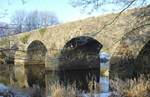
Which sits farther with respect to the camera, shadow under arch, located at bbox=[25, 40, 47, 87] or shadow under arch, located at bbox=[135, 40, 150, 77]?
shadow under arch, located at bbox=[135, 40, 150, 77]

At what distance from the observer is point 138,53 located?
676 cm

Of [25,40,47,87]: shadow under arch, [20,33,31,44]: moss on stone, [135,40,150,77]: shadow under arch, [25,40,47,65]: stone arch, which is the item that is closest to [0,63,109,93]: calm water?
[25,40,47,87]: shadow under arch

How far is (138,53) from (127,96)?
3117mm

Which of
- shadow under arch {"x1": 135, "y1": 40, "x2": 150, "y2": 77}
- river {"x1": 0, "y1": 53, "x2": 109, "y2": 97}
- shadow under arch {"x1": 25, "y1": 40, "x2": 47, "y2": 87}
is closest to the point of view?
shadow under arch {"x1": 25, "y1": 40, "x2": 47, "y2": 87}

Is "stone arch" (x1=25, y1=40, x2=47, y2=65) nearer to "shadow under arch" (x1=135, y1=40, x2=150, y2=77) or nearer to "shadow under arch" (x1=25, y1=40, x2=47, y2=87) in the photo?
"shadow under arch" (x1=25, y1=40, x2=47, y2=87)

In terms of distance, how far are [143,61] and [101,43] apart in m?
2.52

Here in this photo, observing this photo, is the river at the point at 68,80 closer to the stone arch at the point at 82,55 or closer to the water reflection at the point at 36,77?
the water reflection at the point at 36,77

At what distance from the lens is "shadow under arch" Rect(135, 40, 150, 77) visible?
629cm

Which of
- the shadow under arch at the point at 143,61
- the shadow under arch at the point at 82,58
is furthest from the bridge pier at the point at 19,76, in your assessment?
the shadow under arch at the point at 143,61

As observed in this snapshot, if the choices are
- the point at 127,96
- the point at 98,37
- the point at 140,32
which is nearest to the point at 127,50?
the point at 140,32

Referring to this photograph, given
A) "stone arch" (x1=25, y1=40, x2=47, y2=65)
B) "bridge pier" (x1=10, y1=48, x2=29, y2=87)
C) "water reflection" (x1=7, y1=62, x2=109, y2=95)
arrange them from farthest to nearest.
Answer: "water reflection" (x1=7, y1=62, x2=109, y2=95), "bridge pier" (x1=10, y1=48, x2=29, y2=87), "stone arch" (x1=25, y1=40, x2=47, y2=65)

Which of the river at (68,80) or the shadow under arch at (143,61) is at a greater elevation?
the shadow under arch at (143,61)

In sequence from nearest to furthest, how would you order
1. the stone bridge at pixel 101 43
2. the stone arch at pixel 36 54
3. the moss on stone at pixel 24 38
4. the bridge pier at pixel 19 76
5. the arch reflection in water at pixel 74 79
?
the stone arch at pixel 36 54 < the stone bridge at pixel 101 43 < the bridge pier at pixel 19 76 < the arch reflection in water at pixel 74 79 < the moss on stone at pixel 24 38

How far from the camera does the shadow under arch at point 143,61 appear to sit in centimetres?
629
